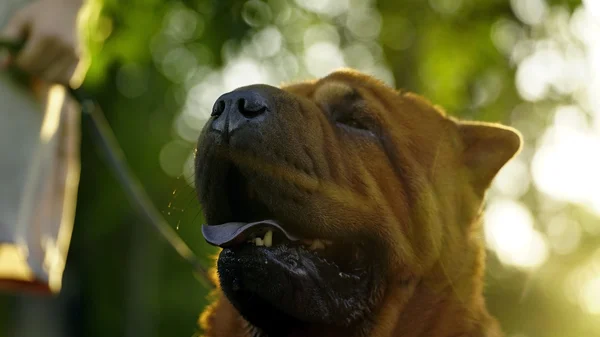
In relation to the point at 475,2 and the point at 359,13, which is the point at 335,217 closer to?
the point at 475,2

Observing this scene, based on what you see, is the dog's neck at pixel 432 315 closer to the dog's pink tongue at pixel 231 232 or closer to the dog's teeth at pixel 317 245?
the dog's teeth at pixel 317 245

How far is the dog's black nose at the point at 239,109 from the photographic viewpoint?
2627mm

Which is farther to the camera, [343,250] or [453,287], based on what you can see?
[453,287]

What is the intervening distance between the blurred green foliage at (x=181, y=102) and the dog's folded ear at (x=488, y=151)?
231cm

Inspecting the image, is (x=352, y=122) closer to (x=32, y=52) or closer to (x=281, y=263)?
(x=281, y=263)

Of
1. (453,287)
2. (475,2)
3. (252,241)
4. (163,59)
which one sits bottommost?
(163,59)

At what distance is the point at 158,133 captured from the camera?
14.7m

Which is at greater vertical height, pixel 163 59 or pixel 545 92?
pixel 545 92

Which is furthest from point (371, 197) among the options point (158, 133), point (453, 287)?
point (158, 133)

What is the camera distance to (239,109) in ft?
8.68

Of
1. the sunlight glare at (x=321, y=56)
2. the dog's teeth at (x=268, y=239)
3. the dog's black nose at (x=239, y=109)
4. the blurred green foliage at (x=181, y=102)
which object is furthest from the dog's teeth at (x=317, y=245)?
the sunlight glare at (x=321, y=56)

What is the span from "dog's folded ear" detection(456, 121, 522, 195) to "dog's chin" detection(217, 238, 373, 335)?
2.58ft

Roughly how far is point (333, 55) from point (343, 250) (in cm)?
956

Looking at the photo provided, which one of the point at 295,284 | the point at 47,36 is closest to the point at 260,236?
the point at 295,284
